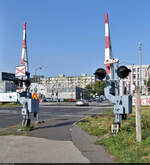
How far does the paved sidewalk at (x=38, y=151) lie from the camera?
5.40m

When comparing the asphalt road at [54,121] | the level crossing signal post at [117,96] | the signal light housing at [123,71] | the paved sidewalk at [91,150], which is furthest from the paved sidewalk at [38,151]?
the signal light housing at [123,71]

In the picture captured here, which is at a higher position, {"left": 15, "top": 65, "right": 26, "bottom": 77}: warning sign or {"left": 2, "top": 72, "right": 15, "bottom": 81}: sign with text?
{"left": 15, "top": 65, "right": 26, "bottom": 77}: warning sign

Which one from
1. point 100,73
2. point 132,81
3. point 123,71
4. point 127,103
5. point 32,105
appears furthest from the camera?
point 132,81

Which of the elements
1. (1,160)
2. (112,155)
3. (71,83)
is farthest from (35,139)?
(71,83)

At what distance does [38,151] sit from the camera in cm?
636

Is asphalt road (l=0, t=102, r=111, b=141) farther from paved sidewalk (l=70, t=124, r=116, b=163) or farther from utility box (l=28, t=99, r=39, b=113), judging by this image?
utility box (l=28, t=99, r=39, b=113)

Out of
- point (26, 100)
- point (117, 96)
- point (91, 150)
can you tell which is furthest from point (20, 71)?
point (91, 150)

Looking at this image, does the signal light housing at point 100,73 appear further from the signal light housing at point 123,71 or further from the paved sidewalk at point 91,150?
the paved sidewalk at point 91,150

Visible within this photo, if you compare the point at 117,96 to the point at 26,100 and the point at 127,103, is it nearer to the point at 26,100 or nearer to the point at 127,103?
the point at 127,103

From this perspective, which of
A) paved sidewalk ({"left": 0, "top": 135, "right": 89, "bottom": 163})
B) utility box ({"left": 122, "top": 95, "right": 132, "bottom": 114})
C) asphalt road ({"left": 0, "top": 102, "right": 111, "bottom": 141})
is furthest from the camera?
asphalt road ({"left": 0, "top": 102, "right": 111, "bottom": 141})

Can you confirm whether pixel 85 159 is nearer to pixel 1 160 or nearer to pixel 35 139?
pixel 1 160

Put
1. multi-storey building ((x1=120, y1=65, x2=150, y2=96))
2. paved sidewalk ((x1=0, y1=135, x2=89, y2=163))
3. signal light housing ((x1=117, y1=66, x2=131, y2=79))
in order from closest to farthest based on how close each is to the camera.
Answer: paved sidewalk ((x1=0, y1=135, x2=89, y2=163)) → signal light housing ((x1=117, y1=66, x2=131, y2=79)) → multi-storey building ((x1=120, y1=65, x2=150, y2=96))

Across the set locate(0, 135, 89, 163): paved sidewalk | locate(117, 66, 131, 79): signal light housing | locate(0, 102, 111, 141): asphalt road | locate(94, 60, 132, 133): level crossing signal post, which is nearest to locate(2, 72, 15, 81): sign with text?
locate(0, 102, 111, 141): asphalt road

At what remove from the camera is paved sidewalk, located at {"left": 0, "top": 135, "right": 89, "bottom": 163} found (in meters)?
5.40
